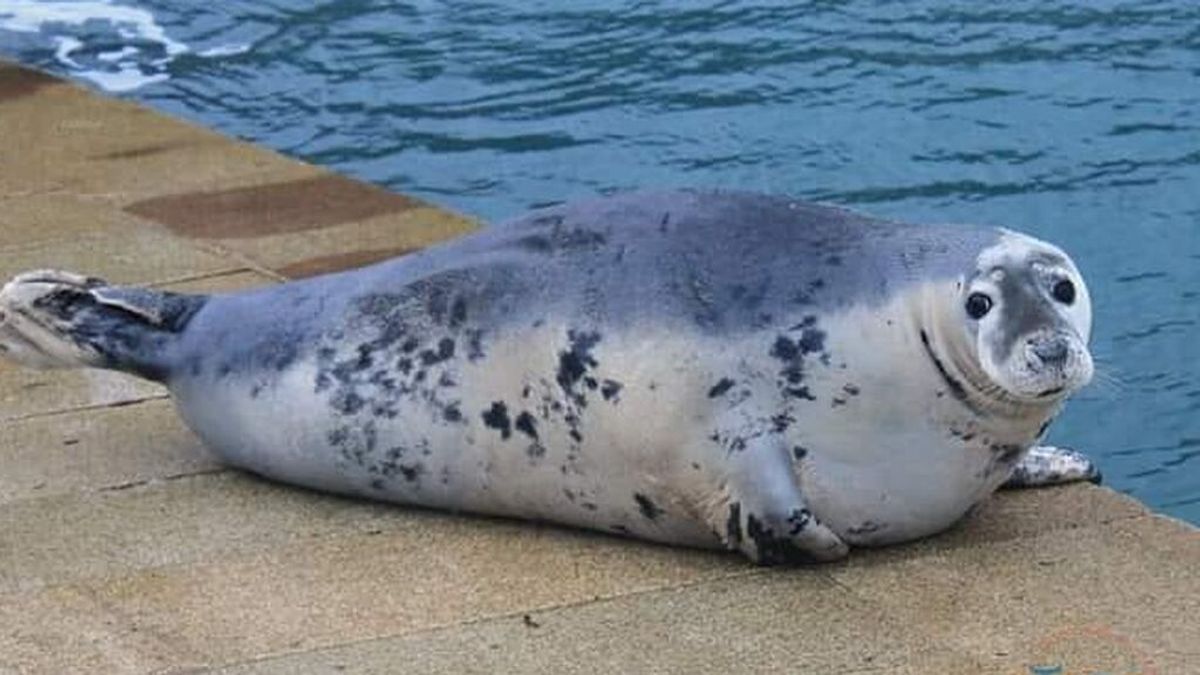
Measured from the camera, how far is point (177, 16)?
1145cm

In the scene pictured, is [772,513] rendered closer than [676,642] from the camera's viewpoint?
No

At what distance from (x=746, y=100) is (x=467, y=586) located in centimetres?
538

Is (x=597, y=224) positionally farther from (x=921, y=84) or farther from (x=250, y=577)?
(x=921, y=84)

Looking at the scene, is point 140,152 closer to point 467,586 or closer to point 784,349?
point 467,586

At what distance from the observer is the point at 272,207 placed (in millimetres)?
7383

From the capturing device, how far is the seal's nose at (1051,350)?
4301 millimetres

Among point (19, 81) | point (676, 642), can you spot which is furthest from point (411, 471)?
point (19, 81)

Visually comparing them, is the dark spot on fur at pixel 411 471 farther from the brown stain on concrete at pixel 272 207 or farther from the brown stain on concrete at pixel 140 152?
the brown stain on concrete at pixel 140 152

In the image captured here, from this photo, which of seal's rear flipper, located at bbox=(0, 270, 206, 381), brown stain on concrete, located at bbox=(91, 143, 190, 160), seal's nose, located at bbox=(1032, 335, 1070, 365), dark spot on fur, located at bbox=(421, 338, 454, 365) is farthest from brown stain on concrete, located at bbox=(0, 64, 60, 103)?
seal's nose, located at bbox=(1032, 335, 1070, 365)

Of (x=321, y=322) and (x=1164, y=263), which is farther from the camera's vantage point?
(x=1164, y=263)

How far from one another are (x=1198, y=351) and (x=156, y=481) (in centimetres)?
327

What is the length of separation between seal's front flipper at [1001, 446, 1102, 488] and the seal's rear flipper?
146 centimetres

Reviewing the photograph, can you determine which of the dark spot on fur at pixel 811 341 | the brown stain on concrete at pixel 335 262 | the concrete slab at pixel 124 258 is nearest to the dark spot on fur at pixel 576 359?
the dark spot on fur at pixel 811 341

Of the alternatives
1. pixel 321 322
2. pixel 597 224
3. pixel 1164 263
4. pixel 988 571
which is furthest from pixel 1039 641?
pixel 1164 263
